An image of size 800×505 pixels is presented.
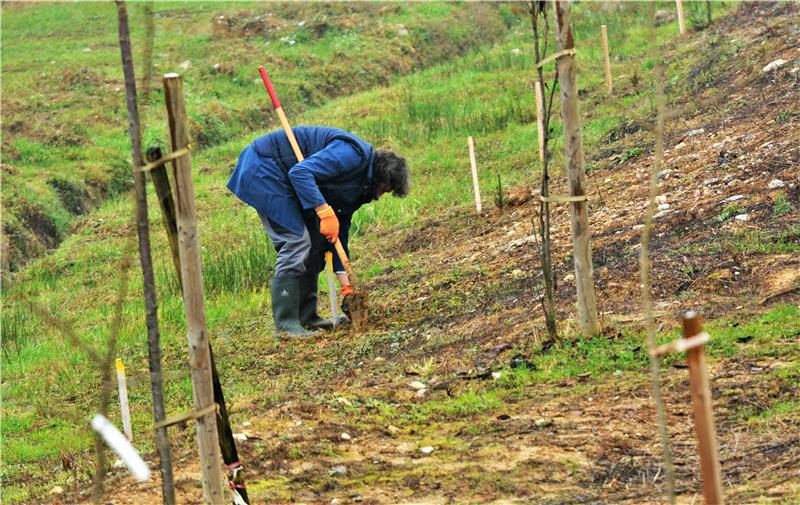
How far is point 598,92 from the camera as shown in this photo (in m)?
14.4

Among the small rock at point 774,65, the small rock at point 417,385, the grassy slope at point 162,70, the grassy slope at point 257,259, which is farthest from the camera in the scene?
the grassy slope at point 162,70

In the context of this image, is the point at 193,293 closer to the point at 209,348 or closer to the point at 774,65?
the point at 209,348

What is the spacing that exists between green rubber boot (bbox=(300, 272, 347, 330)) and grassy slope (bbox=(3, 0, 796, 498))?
0.33 metres

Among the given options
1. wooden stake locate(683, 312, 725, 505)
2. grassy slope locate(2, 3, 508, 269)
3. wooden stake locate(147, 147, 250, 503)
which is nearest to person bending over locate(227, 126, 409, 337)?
wooden stake locate(147, 147, 250, 503)

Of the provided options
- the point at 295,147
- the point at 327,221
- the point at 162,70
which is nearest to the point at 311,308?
the point at 327,221

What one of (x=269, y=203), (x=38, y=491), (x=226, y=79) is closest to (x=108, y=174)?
(x=226, y=79)

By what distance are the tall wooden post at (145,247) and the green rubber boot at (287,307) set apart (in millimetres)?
3971

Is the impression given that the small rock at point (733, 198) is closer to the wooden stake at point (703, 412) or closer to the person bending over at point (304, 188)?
the person bending over at point (304, 188)

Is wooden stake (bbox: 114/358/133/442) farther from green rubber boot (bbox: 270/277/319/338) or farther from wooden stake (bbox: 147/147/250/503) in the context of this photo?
green rubber boot (bbox: 270/277/319/338)

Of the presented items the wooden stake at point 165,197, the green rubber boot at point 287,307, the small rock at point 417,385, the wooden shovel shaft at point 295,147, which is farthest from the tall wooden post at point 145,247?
the green rubber boot at point 287,307

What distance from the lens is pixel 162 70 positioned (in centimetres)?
1825

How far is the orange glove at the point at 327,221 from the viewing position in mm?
7188

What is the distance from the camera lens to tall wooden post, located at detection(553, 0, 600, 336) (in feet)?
18.1

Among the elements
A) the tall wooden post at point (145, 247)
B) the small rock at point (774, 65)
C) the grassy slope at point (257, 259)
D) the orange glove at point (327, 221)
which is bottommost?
the grassy slope at point (257, 259)
